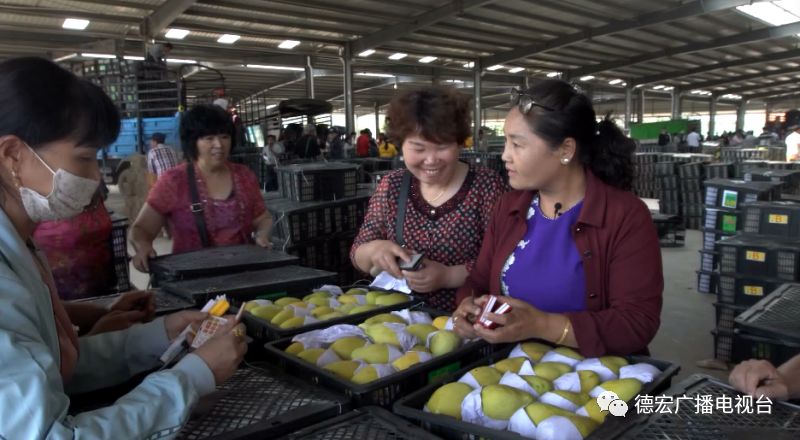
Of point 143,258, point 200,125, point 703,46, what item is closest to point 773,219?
point 200,125

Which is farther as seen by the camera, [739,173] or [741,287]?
[739,173]

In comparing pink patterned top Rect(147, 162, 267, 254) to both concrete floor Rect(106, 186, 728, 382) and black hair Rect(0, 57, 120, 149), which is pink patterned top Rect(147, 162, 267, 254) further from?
concrete floor Rect(106, 186, 728, 382)

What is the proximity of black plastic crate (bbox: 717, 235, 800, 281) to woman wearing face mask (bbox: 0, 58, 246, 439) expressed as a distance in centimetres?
415

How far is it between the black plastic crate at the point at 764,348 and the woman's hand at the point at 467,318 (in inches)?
65.3

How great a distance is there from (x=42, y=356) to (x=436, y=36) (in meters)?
13.2

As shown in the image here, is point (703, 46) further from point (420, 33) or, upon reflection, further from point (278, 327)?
point (278, 327)

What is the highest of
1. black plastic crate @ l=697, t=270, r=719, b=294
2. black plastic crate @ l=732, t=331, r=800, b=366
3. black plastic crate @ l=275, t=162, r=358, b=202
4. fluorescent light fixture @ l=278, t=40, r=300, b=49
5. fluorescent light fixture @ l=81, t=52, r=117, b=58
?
fluorescent light fixture @ l=278, t=40, r=300, b=49

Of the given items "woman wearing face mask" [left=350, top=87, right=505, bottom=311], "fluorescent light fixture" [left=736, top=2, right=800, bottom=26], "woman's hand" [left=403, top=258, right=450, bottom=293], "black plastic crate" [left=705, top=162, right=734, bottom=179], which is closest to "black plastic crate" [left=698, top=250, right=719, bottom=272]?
"black plastic crate" [left=705, top=162, right=734, bottom=179]

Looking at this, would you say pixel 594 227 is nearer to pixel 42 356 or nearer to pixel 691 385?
pixel 691 385

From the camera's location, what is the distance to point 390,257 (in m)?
1.98

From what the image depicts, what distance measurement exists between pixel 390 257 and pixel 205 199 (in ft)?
4.45

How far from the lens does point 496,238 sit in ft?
6.08

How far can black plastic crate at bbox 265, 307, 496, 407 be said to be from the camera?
1.21 meters

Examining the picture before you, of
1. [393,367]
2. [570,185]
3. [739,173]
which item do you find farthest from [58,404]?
[739,173]
